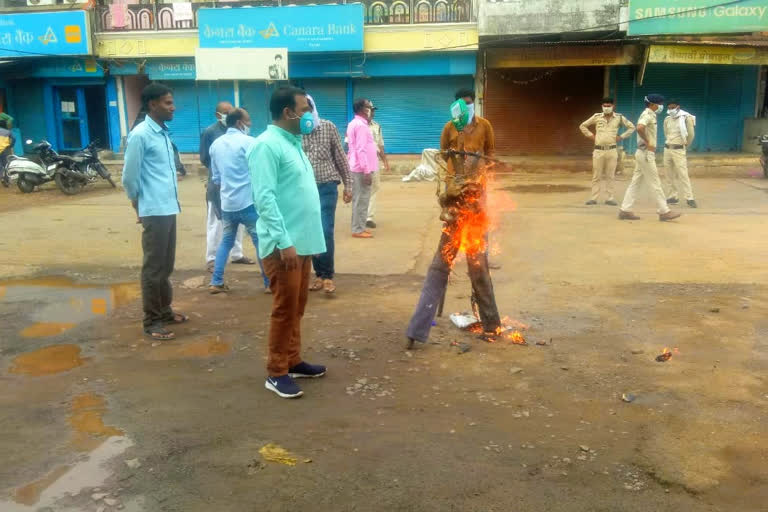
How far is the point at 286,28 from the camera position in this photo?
18141 millimetres

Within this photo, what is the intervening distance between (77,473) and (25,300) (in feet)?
12.5

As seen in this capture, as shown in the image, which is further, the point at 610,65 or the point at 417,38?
the point at 417,38

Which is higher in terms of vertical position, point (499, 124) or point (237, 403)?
point (499, 124)

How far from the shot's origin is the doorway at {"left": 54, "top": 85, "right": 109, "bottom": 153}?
20875 mm

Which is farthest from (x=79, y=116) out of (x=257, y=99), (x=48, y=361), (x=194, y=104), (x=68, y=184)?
(x=48, y=361)

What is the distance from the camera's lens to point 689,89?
18422 mm

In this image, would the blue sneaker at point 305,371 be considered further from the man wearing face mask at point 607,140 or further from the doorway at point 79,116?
the doorway at point 79,116

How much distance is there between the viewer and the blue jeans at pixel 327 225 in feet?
21.9

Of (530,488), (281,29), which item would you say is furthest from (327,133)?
(281,29)

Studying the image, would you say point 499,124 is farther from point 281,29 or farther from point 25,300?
point 25,300

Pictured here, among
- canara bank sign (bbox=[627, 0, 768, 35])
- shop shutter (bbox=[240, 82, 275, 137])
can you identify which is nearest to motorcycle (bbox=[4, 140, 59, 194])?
shop shutter (bbox=[240, 82, 275, 137])

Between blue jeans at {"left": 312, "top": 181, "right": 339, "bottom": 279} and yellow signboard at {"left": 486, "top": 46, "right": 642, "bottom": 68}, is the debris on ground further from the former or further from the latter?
yellow signboard at {"left": 486, "top": 46, "right": 642, "bottom": 68}

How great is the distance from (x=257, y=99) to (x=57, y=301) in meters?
14.3

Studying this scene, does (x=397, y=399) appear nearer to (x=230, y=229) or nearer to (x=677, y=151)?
(x=230, y=229)
